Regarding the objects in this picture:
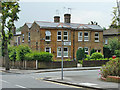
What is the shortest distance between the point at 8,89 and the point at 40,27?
29939mm

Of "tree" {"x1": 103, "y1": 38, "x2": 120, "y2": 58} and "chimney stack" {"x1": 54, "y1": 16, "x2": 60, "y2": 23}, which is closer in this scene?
"tree" {"x1": 103, "y1": 38, "x2": 120, "y2": 58}

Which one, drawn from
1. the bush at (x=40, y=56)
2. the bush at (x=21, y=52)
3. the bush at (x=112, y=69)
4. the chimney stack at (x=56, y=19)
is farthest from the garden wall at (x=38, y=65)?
the chimney stack at (x=56, y=19)

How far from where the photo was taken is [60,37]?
45531 millimetres

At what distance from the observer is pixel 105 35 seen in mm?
68438

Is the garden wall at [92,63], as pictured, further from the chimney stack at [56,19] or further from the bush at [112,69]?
the bush at [112,69]

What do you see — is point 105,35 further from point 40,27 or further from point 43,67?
point 43,67

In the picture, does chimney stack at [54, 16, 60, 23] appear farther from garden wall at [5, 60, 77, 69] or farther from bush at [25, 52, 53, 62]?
bush at [25, 52, 53, 62]

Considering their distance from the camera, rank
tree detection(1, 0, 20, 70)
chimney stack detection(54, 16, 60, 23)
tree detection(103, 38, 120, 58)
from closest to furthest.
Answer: tree detection(1, 0, 20, 70) → tree detection(103, 38, 120, 58) → chimney stack detection(54, 16, 60, 23)

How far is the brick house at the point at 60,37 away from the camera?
44.6 m

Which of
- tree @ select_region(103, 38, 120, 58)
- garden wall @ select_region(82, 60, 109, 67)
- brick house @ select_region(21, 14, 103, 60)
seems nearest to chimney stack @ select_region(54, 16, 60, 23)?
brick house @ select_region(21, 14, 103, 60)

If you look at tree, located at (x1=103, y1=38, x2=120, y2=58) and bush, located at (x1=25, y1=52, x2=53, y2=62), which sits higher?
tree, located at (x1=103, y1=38, x2=120, y2=58)

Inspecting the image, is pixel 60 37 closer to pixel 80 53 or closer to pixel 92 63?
pixel 80 53

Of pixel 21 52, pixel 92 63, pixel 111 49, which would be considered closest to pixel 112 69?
Answer: pixel 21 52

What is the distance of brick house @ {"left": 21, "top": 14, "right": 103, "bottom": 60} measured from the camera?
44.6m
